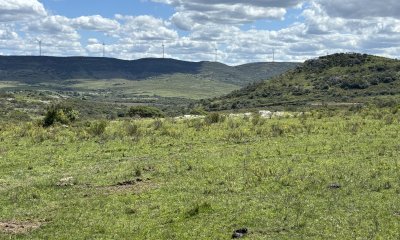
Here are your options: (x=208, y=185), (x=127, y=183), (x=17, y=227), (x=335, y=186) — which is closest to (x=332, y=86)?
(x=127, y=183)

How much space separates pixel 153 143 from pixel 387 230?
25467 mm

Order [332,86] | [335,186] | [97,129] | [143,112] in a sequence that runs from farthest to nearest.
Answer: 1. [332,86]
2. [143,112]
3. [97,129]
4. [335,186]

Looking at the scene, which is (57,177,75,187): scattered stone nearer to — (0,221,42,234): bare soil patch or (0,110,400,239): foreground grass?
(0,110,400,239): foreground grass

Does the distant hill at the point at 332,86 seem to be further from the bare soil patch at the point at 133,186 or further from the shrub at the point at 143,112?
the bare soil patch at the point at 133,186

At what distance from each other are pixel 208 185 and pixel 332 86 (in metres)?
155

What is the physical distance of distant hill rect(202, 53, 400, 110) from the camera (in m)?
152

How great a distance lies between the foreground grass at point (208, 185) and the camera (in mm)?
18031

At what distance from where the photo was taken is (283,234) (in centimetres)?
1669

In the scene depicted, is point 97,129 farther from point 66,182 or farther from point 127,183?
point 127,183

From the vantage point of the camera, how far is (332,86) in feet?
564

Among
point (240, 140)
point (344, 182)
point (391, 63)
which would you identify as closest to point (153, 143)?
point (240, 140)

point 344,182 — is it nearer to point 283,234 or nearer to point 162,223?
point 283,234

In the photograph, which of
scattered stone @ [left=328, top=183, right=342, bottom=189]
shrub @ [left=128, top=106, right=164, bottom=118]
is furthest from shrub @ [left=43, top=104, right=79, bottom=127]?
scattered stone @ [left=328, top=183, right=342, bottom=189]

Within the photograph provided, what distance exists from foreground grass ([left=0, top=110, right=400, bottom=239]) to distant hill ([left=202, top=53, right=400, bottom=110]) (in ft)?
358
